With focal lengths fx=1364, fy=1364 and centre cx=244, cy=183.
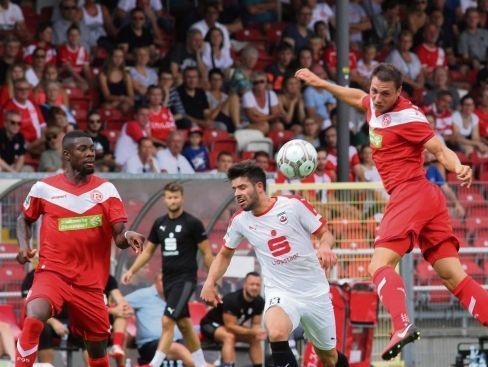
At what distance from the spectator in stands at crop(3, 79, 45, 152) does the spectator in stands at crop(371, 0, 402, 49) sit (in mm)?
7029

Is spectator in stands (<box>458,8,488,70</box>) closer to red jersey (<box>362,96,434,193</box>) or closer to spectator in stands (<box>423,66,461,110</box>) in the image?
spectator in stands (<box>423,66,461,110</box>)

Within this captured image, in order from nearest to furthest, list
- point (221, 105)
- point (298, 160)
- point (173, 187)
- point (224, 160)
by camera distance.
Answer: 1. point (298, 160)
2. point (173, 187)
3. point (224, 160)
4. point (221, 105)

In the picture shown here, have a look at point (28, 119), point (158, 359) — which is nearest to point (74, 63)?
point (28, 119)

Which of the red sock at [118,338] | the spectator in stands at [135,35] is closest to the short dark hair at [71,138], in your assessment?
the red sock at [118,338]

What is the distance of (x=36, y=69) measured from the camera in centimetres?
1820

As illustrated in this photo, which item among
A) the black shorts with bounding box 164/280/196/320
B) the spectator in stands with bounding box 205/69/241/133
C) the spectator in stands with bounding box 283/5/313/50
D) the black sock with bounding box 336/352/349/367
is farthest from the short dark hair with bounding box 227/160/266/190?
the spectator in stands with bounding box 283/5/313/50

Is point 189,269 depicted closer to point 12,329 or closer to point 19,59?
point 12,329

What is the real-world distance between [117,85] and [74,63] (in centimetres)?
73

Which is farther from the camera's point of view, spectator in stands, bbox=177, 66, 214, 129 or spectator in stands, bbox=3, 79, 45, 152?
spectator in stands, bbox=177, 66, 214, 129

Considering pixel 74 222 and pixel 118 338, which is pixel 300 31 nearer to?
pixel 118 338

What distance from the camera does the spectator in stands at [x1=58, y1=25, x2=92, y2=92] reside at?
18.8m

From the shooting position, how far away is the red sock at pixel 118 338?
14.6 m

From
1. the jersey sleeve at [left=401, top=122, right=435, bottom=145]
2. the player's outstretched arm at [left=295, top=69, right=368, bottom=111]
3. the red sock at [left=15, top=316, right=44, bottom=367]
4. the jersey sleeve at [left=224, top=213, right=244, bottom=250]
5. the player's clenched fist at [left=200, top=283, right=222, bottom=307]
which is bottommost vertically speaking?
the red sock at [left=15, top=316, right=44, bottom=367]

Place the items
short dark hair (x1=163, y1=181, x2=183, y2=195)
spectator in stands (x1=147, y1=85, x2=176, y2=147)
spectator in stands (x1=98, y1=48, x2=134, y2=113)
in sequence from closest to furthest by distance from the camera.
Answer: short dark hair (x1=163, y1=181, x2=183, y2=195) < spectator in stands (x1=147, y1=85, x2=176, y2=147) < spectator in stands (x1=98, y1=48, x2=134, y2=113)
